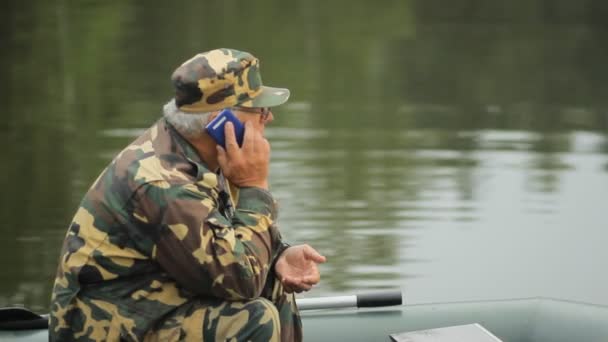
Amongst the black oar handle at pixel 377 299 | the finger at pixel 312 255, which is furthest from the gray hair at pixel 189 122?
the black oar handle at pixel 377 299

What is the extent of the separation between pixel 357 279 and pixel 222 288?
2.67 meters

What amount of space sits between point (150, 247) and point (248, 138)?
346 millimetres

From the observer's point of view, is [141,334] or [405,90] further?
[405,90]

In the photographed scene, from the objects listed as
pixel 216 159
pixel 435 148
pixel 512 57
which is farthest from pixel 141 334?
pixel 512 57

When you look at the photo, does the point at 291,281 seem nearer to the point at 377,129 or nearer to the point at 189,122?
the point at 189,122

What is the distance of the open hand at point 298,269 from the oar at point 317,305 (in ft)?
1.50

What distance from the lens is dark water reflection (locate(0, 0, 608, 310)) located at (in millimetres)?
5941

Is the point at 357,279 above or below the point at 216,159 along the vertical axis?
below

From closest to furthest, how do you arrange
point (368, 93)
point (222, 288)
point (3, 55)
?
point (222, 288) < point (368, 93) < point (3, 55)

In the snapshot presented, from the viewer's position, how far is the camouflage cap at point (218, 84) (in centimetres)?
285

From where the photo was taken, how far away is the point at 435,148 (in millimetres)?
8508

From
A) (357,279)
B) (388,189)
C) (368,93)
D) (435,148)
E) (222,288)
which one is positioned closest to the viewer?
(222,288)

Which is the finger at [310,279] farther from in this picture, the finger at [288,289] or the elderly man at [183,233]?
the elderly man at [183,233]

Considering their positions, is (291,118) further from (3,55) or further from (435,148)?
(3,55)
